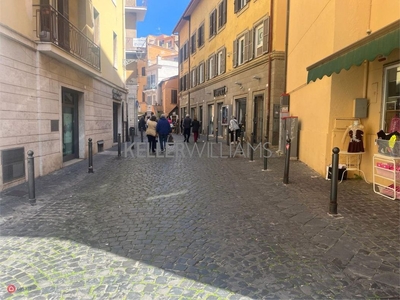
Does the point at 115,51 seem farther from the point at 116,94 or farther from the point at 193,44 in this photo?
the point at 193,44

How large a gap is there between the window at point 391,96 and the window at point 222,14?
53.4ft

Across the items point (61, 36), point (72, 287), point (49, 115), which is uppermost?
point (61, 36)

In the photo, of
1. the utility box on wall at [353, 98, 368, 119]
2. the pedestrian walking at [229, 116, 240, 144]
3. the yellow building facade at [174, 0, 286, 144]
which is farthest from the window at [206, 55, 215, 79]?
the utility box on wall at [353, 98, 368, 119]

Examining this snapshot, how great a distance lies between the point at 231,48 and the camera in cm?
2002

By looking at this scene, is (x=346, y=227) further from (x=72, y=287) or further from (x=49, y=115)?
(x=49, y=115)

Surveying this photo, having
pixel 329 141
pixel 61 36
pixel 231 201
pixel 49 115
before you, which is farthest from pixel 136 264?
pixel 61 36

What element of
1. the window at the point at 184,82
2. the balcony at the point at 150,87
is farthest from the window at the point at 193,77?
the balcony at the point at 150,87

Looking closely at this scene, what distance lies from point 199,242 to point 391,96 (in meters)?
5.37

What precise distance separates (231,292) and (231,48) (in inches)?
748

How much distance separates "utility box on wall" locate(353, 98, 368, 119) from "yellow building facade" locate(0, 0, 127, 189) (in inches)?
301

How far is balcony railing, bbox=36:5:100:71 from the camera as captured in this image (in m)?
7.81

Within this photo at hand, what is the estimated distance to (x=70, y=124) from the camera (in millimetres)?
11117

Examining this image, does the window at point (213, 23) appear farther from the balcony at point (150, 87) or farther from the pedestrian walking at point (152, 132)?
the balcony at point (150, 87)

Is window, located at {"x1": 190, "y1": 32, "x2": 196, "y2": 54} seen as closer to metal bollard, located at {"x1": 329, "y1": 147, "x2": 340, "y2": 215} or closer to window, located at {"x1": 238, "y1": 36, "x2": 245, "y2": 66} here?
window, located at {"x1": 238, "y1": 36, "x2": 245, "y2": 66}
